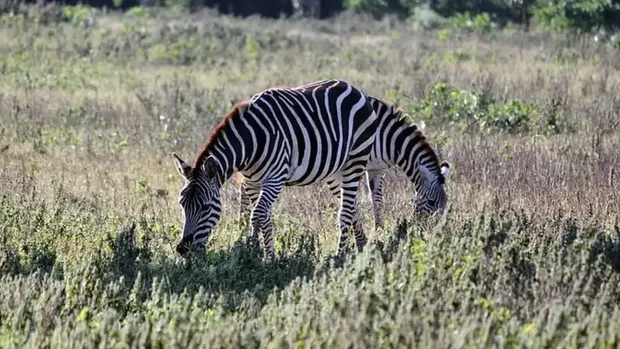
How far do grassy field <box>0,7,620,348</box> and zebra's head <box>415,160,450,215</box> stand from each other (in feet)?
0.56

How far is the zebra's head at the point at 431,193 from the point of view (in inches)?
443

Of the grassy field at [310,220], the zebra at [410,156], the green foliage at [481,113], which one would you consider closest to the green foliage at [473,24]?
the grassy field at [310,220]

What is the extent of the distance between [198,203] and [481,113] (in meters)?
9.18

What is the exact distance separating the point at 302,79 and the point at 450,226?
15626 millimetres

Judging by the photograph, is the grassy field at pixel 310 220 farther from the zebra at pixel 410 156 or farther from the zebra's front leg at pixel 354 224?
the zebra at pixel 410 156

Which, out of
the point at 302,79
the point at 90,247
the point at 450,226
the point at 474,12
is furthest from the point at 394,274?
the point at 474,12

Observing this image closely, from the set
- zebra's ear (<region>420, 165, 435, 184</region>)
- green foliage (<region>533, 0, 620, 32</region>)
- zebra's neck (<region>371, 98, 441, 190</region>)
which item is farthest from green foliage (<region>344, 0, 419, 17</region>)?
zebra's ear (<region>420, 165, 435, 184</region>)

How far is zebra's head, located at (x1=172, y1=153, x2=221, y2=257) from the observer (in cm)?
914

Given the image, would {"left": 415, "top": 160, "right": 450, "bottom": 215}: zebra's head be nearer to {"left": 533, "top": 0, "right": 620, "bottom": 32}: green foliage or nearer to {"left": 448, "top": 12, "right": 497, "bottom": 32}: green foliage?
{"left": 533, "top": 0, "right": 620, "bottom": 32}: green foliage

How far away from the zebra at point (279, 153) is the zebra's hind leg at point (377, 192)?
0.41 meters

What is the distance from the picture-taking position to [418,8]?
171 ft

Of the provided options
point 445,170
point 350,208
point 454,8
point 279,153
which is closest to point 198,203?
point 279,153

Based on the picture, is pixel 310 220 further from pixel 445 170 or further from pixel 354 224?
pixel 445 170

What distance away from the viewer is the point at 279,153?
991 centimetres
